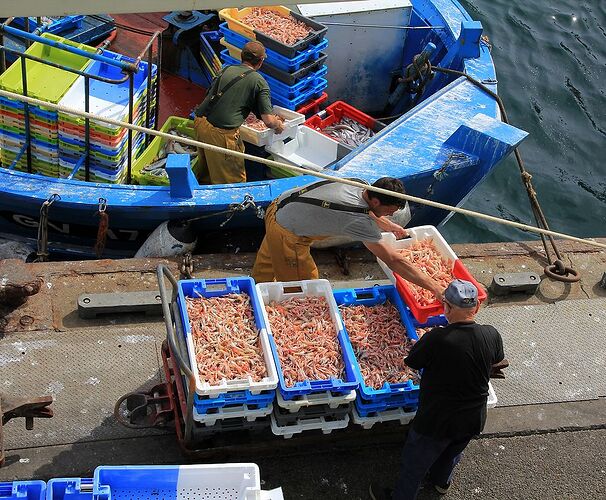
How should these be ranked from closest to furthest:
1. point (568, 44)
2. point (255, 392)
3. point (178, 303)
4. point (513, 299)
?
1. point (255, 392)
2. point (178, 303)
3. point (513, 299)
4. point (568, 44)

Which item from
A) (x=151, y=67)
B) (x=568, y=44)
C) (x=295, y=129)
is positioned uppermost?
(x=151, y=67)

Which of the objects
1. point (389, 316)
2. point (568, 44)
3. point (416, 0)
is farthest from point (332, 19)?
point (568, 44)

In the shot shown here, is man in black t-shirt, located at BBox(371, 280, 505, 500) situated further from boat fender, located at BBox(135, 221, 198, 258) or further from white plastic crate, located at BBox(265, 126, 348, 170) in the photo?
white plastic crate, located at BBox(265, 126, 348, 170)

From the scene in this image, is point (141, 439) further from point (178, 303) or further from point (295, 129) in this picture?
point (295, 129)

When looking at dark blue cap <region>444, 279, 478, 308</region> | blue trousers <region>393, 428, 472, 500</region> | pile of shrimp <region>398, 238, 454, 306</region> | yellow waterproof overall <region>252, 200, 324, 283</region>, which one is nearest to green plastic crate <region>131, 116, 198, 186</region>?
yellow waterproof overall <region>252, 200, 324, 283</region>

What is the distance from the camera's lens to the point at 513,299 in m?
6.71

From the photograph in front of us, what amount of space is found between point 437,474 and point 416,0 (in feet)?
20.0

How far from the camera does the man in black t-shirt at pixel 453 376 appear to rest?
4.52 metres

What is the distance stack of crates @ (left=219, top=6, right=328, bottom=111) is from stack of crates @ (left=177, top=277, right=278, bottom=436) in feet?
10.8

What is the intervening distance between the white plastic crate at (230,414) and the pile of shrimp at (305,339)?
250 millimetres

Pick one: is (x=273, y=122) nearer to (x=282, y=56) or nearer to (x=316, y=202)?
(x=282, y=56)

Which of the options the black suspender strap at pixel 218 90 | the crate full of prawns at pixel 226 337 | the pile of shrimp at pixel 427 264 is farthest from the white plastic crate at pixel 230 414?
the black suspender strap at pixel 218 90

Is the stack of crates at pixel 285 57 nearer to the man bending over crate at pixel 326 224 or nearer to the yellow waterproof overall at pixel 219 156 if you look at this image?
the yellow waterproof overall at pixel 219 156

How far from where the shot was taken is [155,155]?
770cm
